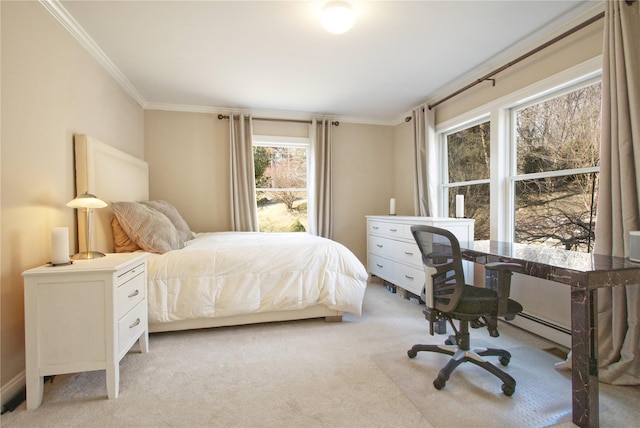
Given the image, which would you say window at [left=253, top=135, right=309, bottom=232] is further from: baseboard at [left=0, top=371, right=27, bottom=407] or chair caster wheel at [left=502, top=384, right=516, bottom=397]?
chair caster wheel at [left=502, top=384, right=516, bottom=397]

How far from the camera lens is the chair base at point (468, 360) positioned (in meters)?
1.61

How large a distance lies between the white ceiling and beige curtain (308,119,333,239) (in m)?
0.69

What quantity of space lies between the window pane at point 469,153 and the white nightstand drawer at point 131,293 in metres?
3.35

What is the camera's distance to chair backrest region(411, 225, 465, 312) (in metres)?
1.65

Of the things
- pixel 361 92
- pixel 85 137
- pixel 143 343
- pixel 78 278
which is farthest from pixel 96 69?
pixel 361 92

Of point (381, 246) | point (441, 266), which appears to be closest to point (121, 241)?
point (441, 266)

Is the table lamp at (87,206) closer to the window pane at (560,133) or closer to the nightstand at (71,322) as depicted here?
the nightstand at (71,322)

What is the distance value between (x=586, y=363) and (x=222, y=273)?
2.34 metres

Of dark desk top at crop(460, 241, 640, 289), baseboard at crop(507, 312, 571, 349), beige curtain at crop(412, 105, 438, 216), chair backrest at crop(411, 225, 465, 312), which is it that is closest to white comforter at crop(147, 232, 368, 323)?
chair backrest at crop(411, 225, 465, 312)

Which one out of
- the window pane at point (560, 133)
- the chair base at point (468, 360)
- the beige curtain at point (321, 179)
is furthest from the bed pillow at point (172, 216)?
the window pane at point (560, 133)

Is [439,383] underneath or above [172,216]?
underneath

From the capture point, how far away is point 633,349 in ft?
5.59

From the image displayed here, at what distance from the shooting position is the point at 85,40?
2344 millimetres

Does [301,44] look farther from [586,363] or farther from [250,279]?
[586,363]
